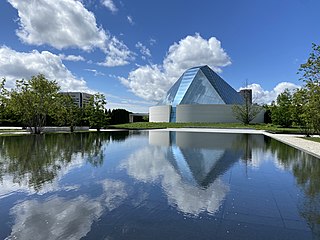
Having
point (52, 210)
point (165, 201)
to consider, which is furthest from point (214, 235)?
point (52, 210)

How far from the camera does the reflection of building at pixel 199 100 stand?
50.8 m

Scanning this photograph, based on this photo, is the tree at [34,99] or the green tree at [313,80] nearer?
the green tree at [313,80]

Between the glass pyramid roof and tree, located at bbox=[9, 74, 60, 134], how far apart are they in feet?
108

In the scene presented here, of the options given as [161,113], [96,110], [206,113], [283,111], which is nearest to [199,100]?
[206,113]

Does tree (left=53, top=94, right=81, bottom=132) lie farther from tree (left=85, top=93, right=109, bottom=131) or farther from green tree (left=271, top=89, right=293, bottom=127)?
green tree (left=271, top=89, right=293, bottom=127)

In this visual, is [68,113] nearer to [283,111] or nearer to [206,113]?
[206,113]

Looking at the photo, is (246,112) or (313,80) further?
(246,112)

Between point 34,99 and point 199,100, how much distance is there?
35630mm

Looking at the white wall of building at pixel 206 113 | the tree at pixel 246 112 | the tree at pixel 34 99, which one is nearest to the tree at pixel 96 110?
the tree at pixel 34 99

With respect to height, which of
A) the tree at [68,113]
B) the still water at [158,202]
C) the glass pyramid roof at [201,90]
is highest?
the glass pyramid roof at [201,90]

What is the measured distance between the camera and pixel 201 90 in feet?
178

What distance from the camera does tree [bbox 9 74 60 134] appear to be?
23516mm

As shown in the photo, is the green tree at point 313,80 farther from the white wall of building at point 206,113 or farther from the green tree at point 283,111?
the white wall of building at point 206,113

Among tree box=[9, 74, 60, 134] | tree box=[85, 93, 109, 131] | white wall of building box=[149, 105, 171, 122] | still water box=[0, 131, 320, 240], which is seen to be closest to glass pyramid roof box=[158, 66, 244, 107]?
white wall of building box=[149, 105, 171, 122]
